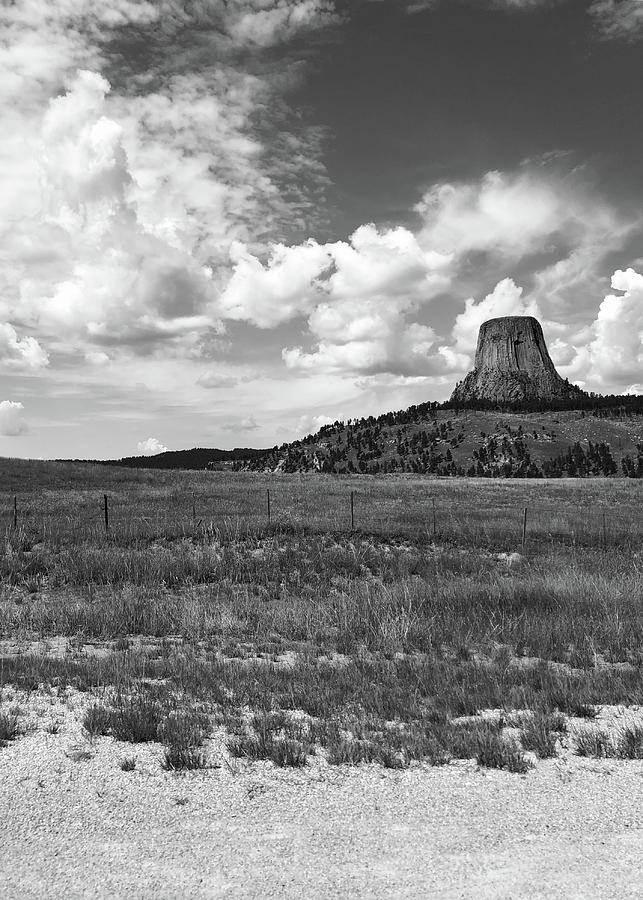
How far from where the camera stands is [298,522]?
27.0 metres

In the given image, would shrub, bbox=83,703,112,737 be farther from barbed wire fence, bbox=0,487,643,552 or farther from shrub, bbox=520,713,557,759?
barbed wire fence, bbox=0,487,643,552

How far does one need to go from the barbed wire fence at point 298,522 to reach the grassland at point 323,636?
0.24 m

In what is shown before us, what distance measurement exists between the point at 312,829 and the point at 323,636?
6581 mm

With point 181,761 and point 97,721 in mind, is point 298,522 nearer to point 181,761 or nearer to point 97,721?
point 97,721

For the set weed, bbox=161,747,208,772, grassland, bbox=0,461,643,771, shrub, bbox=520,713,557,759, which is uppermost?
→ weed, bbox=161,747,208,772

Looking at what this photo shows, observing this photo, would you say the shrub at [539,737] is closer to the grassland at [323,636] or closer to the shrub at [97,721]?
the grassland at [323,636]

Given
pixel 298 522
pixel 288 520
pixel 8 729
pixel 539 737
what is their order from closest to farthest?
1. pixel 539 737
2. pixel 8 729
3. pixel 298 522
4. pixel 288 520

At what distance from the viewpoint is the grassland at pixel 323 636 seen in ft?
20.8

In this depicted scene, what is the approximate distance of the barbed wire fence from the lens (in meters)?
24.5

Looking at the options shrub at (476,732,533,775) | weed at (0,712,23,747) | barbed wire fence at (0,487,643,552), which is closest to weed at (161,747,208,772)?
weed at (0,712,23,747)

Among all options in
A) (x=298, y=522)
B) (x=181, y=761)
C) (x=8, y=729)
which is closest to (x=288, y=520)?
(x=298, y=522)

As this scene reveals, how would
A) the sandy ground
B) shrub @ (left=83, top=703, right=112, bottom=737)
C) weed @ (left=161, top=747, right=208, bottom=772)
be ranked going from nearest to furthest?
1. the sandy ground
2. weed @ (left=161, top=747, right=208, bottom=772)
3. shrub @ (left=83, top=703, right=112, bottom=737)

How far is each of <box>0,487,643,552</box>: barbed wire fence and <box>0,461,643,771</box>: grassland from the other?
24 cm

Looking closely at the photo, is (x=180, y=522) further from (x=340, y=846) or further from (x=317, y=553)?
(x=340, y=846)
